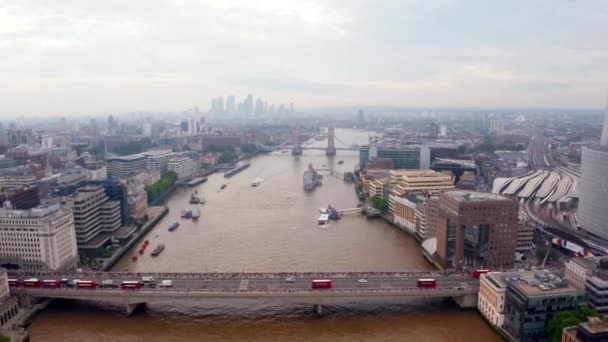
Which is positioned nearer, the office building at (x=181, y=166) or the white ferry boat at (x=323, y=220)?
the white ferry boat at (x=323, y=220)

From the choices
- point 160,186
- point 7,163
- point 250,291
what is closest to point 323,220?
point 250,291

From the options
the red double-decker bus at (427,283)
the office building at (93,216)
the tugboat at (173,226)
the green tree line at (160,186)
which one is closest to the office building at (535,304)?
the red double-decker bus at (427,283)

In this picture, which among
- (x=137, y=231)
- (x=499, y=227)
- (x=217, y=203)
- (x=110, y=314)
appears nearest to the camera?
(x=110, y=314)

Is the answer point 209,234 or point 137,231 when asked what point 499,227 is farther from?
point 137,231

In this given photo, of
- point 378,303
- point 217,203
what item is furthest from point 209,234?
point 378,303

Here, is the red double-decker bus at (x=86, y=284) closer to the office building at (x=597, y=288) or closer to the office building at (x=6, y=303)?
the office building at (x=6, y=303)

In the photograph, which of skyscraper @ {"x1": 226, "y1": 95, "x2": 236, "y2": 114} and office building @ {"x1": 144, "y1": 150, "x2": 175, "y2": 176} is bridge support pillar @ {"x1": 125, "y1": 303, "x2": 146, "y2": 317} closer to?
office building @ {"x1": 144, "y1": 150, "x2": 175, "y2": 176}

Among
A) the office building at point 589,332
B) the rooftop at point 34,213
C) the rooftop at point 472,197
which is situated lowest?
the office building at point 589,332

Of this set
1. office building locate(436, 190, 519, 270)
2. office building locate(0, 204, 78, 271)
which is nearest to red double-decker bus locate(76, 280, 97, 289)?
office building locate(0, 204, 78, 271)
